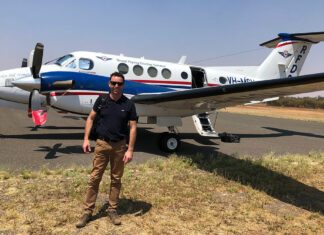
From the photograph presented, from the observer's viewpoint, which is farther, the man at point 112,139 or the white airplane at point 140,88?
the white airplane at point 140,88

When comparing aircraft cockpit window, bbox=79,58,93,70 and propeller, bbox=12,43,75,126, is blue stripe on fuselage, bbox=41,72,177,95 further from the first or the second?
aircraft cockpit window, bbox=79,58,93,70

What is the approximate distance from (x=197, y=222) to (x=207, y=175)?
7.54 ft

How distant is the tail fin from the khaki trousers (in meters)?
12.2

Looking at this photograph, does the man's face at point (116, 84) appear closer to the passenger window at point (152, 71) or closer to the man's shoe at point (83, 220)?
the man's shoe at point (83, 220)

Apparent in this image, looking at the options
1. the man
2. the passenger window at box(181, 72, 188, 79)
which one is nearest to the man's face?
the man

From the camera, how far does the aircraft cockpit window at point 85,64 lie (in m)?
8.34

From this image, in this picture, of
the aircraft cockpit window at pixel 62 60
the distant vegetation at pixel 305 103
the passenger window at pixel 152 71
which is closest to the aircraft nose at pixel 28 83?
the aircraft cockpit window at pixel 62 60

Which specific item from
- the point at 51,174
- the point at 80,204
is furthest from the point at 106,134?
the point at 51,174

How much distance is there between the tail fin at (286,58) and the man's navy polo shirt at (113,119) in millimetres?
12016

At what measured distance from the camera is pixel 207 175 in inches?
224

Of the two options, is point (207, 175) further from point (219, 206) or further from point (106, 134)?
point (106, 134)

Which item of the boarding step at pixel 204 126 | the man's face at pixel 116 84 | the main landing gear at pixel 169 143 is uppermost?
the man's face at pixel 116 84

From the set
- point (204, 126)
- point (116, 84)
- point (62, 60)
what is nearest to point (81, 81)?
point (62, 60)

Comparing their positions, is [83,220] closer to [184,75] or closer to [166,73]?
[166,73]
